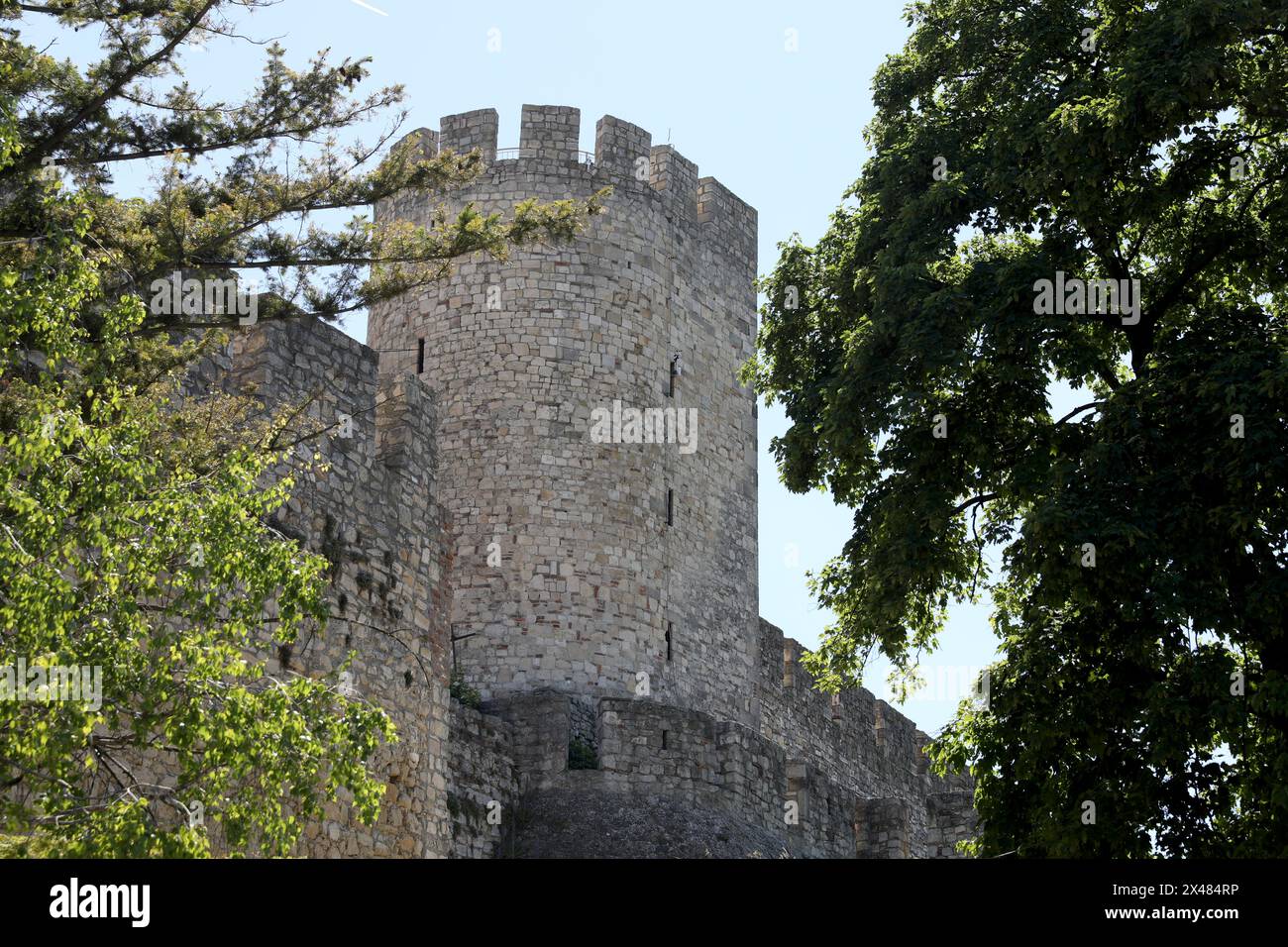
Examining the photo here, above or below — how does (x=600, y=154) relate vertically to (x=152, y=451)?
above

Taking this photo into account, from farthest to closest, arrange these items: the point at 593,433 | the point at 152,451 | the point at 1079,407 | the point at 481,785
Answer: the point at 593,433, the point at 481,785, the point at 1079,407, the point at 152,451

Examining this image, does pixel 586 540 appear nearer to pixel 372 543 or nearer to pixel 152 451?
pixel 372 543

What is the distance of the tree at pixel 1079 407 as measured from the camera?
40.3ft

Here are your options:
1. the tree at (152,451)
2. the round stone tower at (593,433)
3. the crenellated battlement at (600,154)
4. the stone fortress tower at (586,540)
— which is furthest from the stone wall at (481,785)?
the crenellated battlement at (600,154)

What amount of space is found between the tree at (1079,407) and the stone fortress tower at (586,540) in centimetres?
357

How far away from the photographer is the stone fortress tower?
54.2 feet

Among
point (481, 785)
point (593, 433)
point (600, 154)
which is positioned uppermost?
point (600, 154)

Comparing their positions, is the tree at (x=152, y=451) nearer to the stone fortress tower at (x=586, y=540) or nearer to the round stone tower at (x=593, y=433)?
the stone fortress tower at (x=586, y=540)

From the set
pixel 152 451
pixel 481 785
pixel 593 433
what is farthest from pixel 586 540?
pixel 152 451

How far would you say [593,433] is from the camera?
866 inches

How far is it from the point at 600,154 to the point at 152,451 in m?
13.3

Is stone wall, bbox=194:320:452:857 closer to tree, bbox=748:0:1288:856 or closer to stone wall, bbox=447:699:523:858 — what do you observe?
stone wall, bbox=447:699:523:858
